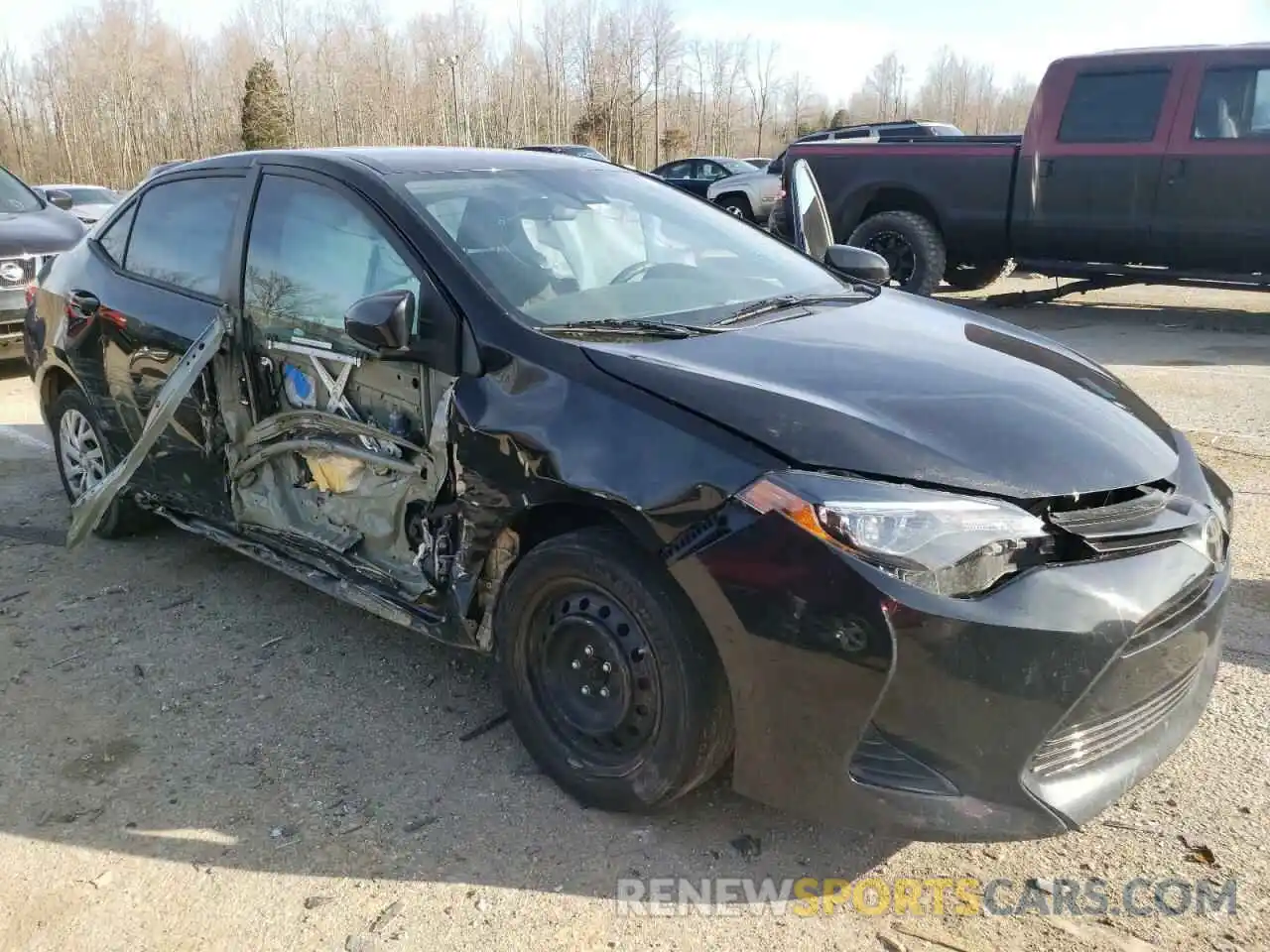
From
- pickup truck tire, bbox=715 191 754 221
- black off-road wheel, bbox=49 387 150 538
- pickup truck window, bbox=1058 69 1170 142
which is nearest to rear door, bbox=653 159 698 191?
pickup truck tire, bbox=715 191 754 221

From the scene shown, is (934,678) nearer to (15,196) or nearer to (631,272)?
(631,272)

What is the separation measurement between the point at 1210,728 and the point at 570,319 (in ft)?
7.08

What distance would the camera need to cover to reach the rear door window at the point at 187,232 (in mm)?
3777

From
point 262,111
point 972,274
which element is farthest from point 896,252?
point 262,111

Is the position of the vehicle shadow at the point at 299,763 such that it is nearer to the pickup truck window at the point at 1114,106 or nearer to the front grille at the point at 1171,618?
the front grille at the point at 1171,618

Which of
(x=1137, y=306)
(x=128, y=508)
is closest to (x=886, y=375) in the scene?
(x=128, y=508)

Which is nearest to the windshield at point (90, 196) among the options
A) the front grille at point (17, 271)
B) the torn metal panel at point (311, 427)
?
the front grille at point (17, 271)

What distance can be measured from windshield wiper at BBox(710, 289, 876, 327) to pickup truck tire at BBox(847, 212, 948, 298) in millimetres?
6370

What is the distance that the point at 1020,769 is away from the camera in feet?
6.95

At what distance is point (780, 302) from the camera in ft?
10.7

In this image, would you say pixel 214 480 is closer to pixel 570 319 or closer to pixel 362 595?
pixel 362 595

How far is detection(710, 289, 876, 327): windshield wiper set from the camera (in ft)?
9.95

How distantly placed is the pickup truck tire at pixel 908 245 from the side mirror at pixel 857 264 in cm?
567

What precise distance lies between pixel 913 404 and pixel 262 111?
130ft
